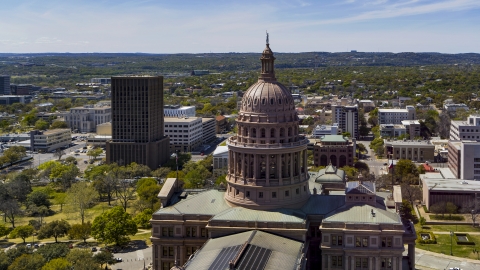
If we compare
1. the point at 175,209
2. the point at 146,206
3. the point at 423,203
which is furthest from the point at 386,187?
the point at 175,209

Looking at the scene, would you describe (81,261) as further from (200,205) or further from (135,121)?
(135,121)

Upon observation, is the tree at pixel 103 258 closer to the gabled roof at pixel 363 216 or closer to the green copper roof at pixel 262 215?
the green copper roof at pixel 262 215

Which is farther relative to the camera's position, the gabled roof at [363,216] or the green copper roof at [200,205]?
the green copper roof at [200,205]

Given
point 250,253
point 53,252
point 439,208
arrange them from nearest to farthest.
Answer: point 250,253
point 53,252
point 439,208

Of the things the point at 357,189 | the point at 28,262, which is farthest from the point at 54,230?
the point at 357,189

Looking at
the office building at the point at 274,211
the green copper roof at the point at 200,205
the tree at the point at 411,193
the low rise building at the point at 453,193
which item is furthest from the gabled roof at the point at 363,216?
the tree at the point at 411,193

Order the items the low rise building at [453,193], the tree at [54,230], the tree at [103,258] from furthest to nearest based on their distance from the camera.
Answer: the low rise building at [453,193] < the tree at [54,230] < the tree at [103,258]
